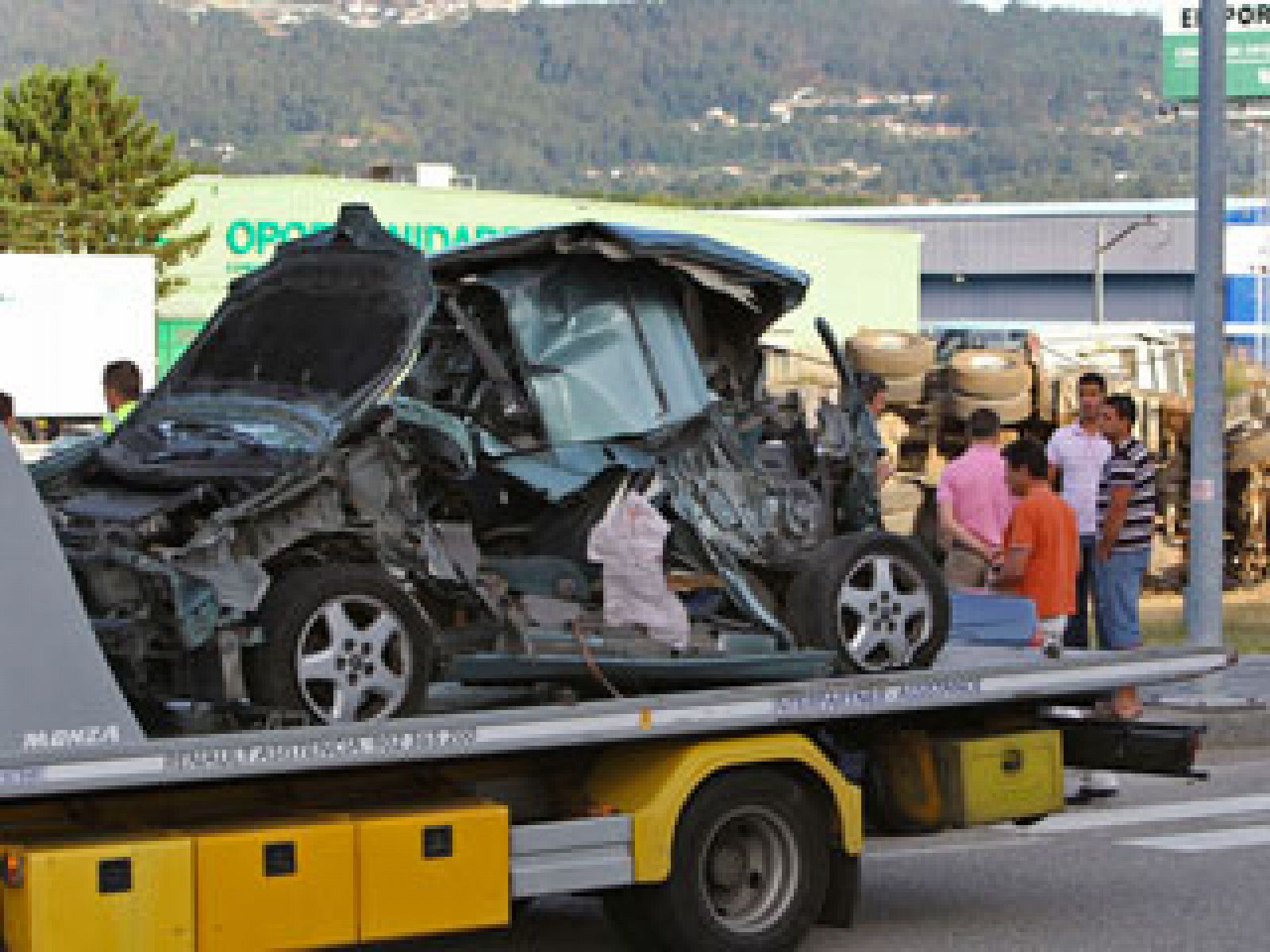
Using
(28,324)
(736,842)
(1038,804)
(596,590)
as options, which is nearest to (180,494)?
(596,590)

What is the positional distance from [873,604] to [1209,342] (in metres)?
6.45

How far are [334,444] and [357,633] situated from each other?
764 millimetres

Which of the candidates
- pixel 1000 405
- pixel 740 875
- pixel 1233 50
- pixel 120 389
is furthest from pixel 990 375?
pixel 1233 50

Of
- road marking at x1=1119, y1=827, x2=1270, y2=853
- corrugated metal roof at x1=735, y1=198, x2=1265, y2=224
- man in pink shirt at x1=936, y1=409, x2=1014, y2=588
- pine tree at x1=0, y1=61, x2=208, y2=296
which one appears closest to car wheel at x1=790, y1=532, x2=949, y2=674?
road marking at x1=1119, y1=827, x2=1270, y2=853

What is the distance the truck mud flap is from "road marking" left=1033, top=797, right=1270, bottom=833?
2.04m

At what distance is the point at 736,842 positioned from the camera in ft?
30.5

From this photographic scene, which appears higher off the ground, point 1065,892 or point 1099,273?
point 1099,273

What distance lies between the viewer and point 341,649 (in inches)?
346

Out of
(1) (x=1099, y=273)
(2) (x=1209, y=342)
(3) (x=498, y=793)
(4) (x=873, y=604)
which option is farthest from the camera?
(1) (x=1099, y=273)

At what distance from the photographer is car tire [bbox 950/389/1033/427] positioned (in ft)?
83.4

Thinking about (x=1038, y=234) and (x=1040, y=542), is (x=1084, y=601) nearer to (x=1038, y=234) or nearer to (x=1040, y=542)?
(x=1040, y=542)

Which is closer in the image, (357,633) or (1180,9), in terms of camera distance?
(357,633)

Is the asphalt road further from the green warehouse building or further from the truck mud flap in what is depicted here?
the green warehouse building

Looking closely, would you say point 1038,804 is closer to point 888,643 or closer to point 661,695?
point 888,643
